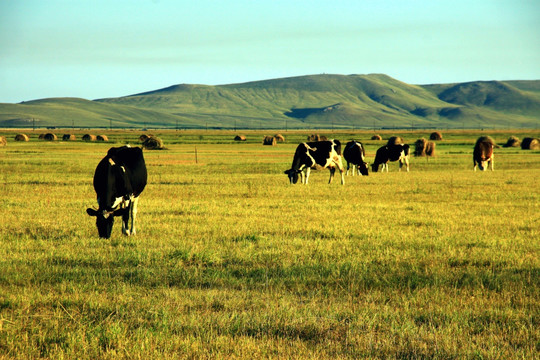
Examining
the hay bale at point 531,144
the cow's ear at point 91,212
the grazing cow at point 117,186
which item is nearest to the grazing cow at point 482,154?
A: the grazing cow at point 117,186

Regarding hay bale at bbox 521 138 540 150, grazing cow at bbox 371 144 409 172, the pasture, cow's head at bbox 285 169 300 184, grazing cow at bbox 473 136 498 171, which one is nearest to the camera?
the pasture

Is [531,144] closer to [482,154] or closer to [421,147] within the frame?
[421,147]

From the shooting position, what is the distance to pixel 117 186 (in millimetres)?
12367

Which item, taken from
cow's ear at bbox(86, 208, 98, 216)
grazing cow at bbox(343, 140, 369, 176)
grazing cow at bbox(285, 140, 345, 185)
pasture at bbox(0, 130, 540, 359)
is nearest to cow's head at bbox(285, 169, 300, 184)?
grazing cow at bbox(285, 140, 345, 185)

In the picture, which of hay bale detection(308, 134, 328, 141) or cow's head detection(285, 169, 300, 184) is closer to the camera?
cow's head detection(285, 169, 300, 184)

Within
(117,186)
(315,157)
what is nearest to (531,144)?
(315,157)

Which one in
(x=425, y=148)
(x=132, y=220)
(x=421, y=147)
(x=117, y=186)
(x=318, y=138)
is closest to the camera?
(x=117, y=186)

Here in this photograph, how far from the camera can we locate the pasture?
6082 mm

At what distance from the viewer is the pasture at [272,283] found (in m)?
6.08

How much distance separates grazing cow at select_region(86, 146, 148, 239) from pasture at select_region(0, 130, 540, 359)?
0.55 m

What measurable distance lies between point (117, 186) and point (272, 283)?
17.0 feet

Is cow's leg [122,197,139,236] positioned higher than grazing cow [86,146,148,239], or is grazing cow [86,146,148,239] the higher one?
grazing cow [86,146,148,239]

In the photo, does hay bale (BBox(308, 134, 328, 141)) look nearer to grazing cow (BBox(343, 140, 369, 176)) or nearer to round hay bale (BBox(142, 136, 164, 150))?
round hay bale (BBox(142, 136, 164, 150))

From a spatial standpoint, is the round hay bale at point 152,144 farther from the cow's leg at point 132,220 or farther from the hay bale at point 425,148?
the cow's leg at point 132,220
